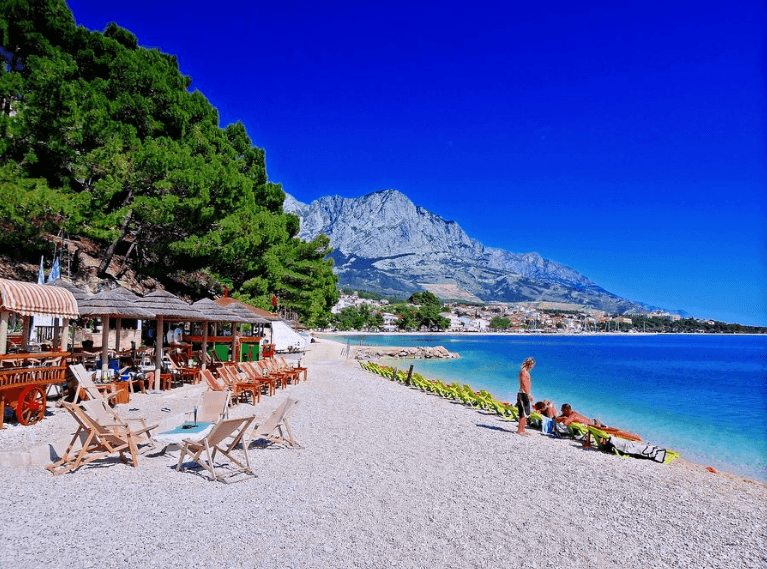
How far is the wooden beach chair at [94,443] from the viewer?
561cm

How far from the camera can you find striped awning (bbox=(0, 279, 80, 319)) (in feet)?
23.6

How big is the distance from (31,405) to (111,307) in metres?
3.25

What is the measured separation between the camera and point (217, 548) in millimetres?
3879

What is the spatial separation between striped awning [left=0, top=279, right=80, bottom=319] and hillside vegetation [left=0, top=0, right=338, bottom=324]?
7892mm

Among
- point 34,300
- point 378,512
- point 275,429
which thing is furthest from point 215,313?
point 378,512

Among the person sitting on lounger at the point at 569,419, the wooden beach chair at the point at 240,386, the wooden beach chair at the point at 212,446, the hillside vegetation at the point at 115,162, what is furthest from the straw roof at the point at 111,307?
the person sitting on lounger at the point at 569,419

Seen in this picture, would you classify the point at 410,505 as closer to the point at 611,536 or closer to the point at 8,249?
the point at 611,536

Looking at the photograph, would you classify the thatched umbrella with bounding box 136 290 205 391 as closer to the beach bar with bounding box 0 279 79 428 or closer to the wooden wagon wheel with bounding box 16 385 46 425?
the beach bar with bounding box 0 279 79 428

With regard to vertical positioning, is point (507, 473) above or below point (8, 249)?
below

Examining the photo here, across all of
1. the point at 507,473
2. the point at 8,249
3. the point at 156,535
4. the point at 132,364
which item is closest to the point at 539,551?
the point at 507,473

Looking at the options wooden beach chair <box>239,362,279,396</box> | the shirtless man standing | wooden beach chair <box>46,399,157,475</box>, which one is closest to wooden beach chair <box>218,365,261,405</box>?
wooden beach chair <box>239,362,279,396</box>

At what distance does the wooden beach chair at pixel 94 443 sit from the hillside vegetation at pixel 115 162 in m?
11.4

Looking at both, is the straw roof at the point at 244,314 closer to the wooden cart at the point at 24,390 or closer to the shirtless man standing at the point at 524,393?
the wooden cart at the point at 24,390

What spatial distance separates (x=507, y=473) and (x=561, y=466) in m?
1.15
